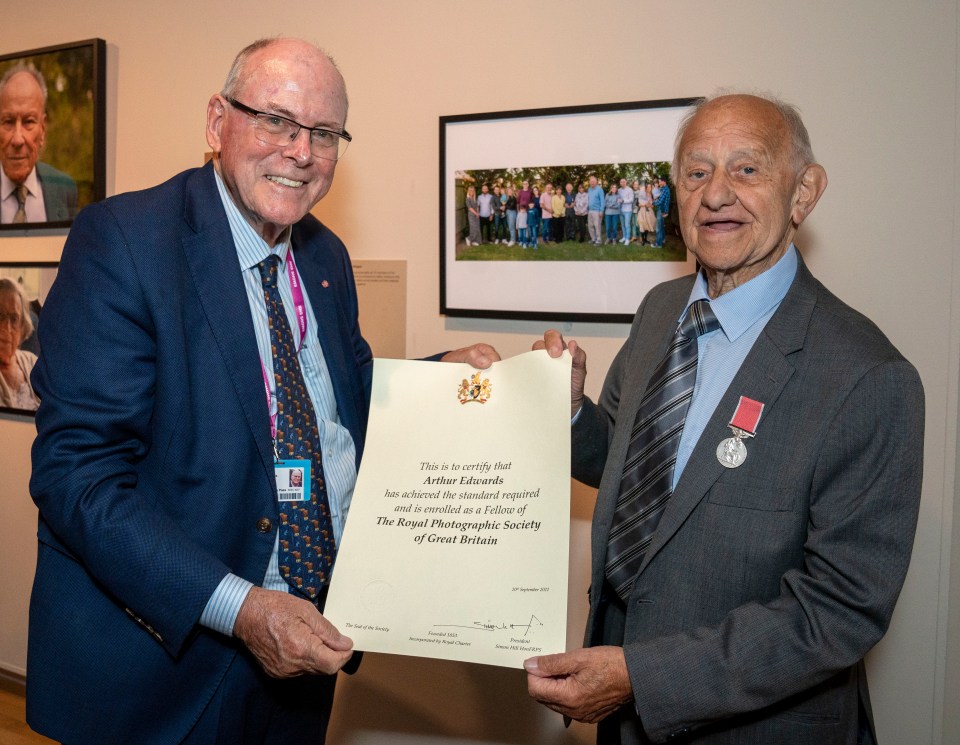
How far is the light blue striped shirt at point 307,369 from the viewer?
1.70 m

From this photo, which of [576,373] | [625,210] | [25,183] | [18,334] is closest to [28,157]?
[25,183]

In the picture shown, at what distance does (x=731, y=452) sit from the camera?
1479 millimetres

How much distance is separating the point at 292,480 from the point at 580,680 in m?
0.71

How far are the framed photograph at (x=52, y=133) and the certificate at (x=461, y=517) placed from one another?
7.80ft

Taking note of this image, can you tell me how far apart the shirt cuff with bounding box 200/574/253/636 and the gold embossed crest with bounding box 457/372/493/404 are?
0.59 meters

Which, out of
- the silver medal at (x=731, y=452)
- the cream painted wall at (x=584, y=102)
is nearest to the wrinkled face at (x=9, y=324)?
the cream painted wall at (x=584, y=102)

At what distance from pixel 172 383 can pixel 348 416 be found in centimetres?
47

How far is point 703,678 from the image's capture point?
142cm

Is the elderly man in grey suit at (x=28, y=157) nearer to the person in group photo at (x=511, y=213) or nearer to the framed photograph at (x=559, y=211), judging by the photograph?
the framed photograph at (x=559, y=211)

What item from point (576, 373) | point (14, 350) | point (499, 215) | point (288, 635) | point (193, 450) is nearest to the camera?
point (288, 635)

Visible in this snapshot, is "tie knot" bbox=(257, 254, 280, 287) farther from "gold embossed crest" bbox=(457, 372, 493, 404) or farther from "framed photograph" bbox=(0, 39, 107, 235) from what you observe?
"framed photograph" bbox=(0, 39, 107, 235)

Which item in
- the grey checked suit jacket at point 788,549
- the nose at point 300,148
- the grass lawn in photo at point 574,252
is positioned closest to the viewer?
the grey checked suit jacket at point 788,549

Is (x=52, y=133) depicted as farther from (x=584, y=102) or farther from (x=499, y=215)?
(x=584, y=102)

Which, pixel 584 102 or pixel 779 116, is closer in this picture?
pixel 779 116
